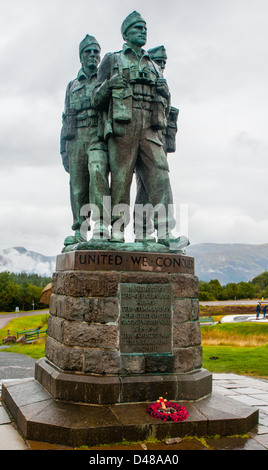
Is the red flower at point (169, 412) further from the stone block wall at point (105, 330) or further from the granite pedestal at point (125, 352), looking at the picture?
the stone block wall at point (105, 330)

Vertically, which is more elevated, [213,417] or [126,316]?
[126,316]

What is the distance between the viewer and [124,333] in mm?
4758

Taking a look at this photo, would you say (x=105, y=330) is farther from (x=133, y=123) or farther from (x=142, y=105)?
(x=142, y=105)

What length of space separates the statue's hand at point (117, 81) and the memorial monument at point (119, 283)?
0.01m

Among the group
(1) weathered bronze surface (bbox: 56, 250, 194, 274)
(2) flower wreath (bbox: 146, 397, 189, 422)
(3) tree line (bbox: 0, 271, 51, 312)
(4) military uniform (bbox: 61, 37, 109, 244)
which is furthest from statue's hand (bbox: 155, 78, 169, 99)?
(3) tree line (bbox: 0, 271, 51, 312)

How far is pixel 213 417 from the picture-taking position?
423 centimetres

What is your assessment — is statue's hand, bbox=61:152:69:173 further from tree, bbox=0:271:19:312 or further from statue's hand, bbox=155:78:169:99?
tree, bbox=0:271:19:312

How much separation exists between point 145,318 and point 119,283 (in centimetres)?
53

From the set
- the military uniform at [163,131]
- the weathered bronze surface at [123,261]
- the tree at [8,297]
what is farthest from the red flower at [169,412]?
the tree at [8,297]

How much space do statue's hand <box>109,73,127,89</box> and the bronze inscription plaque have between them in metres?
2.66
